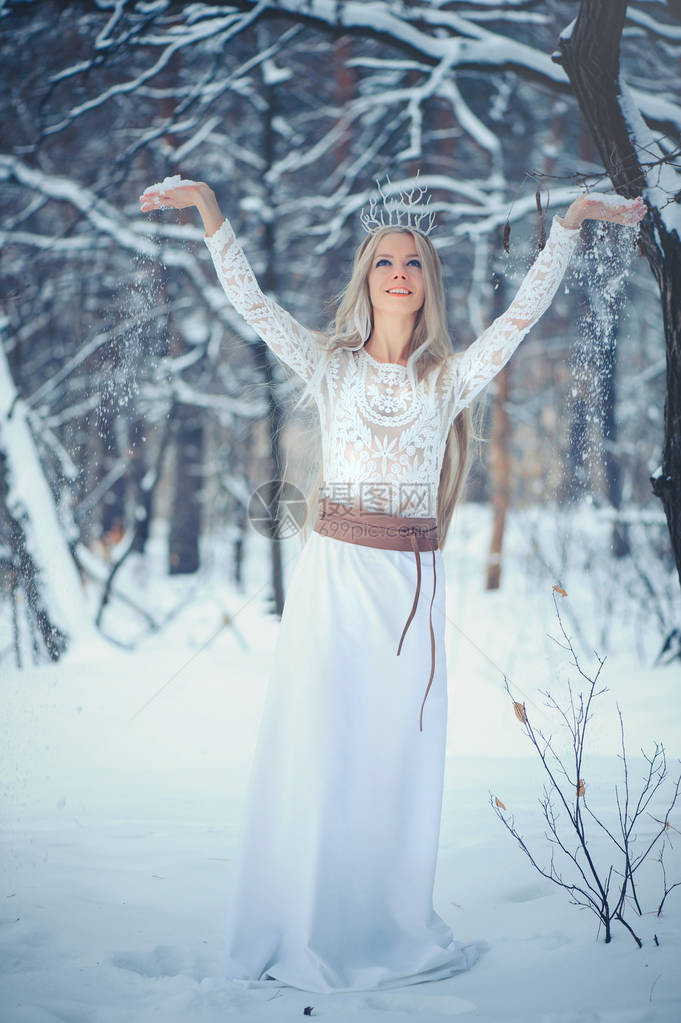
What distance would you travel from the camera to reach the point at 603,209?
2264mm

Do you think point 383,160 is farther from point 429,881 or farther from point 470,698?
point 429,881

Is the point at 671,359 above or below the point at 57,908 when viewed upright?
above

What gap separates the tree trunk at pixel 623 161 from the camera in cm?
263

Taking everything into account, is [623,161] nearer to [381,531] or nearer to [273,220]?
[381,531]

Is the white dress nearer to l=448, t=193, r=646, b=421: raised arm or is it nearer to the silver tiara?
l=448, t=193, r=646, b=421: raised arm

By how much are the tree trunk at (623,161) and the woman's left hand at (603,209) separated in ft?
1.07

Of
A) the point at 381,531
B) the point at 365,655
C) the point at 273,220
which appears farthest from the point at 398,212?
the point at 273,220

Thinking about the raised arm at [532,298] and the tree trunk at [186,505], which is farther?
the tree trunk at [186,505]

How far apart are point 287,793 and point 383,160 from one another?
5.45 metres

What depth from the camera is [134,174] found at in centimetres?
787

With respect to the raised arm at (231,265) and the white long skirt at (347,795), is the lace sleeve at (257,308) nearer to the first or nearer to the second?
the raised arm at (231,265)

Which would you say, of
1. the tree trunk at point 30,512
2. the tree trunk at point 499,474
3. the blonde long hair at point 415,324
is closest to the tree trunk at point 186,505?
the tree trunk at point 499,474

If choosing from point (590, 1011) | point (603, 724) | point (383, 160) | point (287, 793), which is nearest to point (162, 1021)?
point (287, 793)

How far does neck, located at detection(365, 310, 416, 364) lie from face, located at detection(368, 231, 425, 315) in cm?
3
